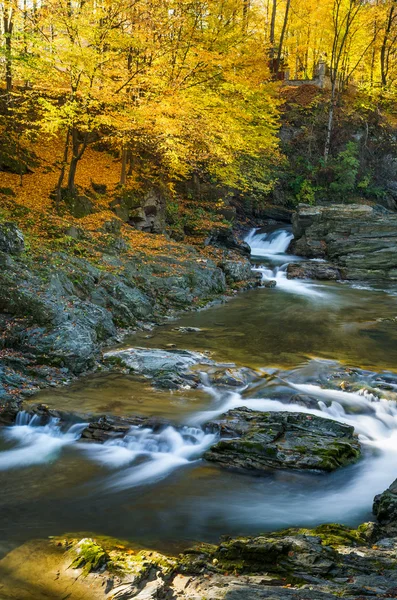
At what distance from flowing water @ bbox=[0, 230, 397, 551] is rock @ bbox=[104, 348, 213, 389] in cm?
28

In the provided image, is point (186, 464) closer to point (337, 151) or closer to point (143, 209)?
point (143, 209)

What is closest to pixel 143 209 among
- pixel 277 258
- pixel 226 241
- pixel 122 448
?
pixel 226 241

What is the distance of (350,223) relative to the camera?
2164 centimetres

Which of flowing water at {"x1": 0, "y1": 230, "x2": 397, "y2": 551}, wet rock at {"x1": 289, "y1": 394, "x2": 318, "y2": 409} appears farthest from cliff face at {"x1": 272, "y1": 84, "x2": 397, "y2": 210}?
wet rock at {"x1": 289, "y1": 394, "x2": 318, "y2": 409}

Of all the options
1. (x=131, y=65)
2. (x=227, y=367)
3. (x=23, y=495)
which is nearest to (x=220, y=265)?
(x=131, y=65)

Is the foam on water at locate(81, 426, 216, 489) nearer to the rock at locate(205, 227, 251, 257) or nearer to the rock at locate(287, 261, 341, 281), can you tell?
the rock at locate(205, 227, 251, 257)

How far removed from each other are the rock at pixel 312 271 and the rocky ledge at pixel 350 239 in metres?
0.21

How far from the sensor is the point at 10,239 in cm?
1048

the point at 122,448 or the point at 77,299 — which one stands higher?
the point at 77,299

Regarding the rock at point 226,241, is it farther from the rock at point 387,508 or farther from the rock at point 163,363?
the rock at point 387,508

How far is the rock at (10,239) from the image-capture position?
10.3 m

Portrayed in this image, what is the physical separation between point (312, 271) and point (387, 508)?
15486mm

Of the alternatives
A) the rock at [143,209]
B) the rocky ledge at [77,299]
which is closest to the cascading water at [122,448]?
the rocky ledge at [77,299]

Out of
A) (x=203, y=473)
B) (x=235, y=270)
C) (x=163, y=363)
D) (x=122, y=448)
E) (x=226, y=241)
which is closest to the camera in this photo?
(x=203, y=473)
